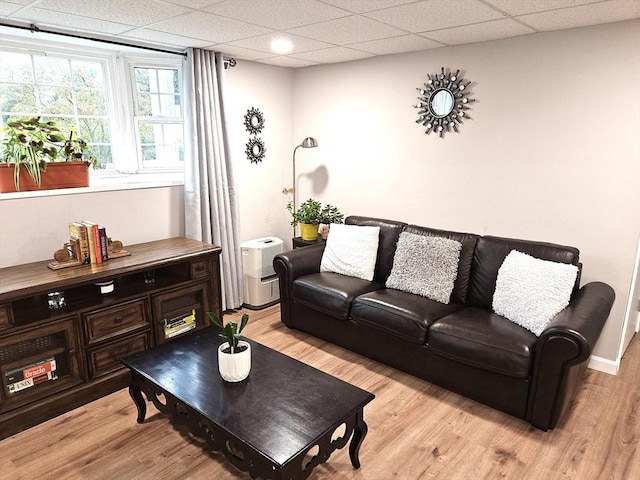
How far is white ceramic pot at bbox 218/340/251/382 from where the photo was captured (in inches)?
81.2

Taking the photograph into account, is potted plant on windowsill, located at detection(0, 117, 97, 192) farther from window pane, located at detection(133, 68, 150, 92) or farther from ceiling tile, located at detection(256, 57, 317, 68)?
ceiling tile, located at detection(256, 57, 317, 68)

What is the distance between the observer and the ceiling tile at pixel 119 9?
2.22 meters

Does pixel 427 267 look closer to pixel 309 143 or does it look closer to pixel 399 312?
pixel 399 312

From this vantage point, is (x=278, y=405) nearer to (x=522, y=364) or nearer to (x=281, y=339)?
(x=522, y=364)

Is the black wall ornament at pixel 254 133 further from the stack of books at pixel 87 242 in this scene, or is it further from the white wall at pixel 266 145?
the stack of books at pixel 87 242

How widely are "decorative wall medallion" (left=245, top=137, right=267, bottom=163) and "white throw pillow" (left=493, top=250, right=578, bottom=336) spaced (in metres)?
2.46

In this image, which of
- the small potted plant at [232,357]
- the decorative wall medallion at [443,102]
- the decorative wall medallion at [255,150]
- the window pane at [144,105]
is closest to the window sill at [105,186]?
the window pane at [144,105]

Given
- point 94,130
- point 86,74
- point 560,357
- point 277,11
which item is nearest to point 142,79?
point 86,74

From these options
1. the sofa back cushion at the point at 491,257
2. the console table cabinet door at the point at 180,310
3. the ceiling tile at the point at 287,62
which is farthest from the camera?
the ceiling tile at the point at 287,62

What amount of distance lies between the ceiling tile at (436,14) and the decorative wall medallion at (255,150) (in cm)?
187

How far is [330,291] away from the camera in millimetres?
3283

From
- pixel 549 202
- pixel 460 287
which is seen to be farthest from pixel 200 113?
pixel 549 202

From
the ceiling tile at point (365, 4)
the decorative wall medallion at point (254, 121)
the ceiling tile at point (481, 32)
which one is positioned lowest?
the decorative wall medallion at point (254, 121)

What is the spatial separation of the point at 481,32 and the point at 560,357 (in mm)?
2076
